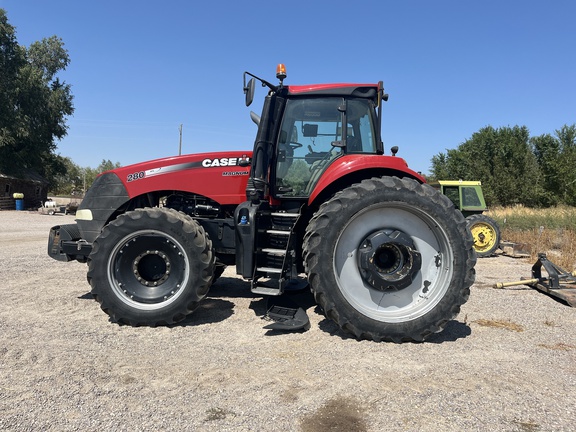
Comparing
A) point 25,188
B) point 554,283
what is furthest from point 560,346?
point 25,188

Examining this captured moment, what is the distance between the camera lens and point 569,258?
8117 mm

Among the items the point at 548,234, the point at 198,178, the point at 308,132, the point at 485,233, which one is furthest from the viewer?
the point at 548,234

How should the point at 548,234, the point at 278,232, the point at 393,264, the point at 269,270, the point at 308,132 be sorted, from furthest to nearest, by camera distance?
the point at 548,234
the point at 308,132
the point at 278,232
the point at 269,270
the point at 393,264

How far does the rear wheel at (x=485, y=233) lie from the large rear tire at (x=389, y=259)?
7738 mm

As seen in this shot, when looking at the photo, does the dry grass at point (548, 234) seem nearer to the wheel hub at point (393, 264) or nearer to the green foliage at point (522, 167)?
the wheel hub at point (393, 264)

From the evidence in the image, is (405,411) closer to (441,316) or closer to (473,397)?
(473,397)

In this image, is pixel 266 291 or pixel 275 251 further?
pixel 275 251

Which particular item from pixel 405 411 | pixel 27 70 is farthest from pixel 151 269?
pixel 27 70

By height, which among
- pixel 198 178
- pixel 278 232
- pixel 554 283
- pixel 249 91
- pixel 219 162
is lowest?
pixel 554 283

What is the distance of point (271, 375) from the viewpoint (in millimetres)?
2906

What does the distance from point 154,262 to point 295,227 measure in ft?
5.06

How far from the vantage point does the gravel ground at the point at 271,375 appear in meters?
2.34

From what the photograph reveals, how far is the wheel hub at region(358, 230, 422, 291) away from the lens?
3734 millimetres

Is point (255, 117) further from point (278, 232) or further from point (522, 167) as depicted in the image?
point (522, 167)
